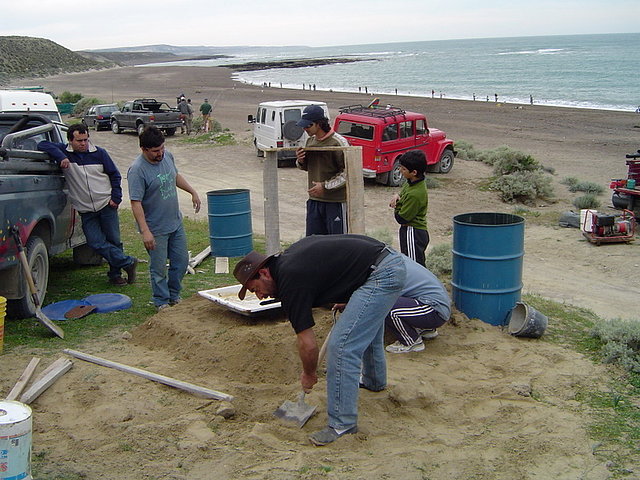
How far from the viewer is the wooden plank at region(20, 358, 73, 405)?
472 centimetres

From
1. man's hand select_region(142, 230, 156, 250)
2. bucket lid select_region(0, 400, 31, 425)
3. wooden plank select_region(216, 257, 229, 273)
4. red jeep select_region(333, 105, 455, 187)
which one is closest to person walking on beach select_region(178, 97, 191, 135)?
red jeep select_region(333, 105, 455, 187)

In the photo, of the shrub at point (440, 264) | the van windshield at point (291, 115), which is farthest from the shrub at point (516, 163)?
the shrub at point (440, 264)

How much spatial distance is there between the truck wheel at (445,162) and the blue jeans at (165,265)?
12688 millimetres

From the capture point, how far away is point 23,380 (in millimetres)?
4957

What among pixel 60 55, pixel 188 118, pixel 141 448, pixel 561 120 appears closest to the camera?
pixel 141 448

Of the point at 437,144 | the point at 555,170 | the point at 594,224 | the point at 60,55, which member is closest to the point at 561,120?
the point at 555,170

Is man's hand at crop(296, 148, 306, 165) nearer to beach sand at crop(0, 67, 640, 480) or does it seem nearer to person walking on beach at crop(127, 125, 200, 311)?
person walking on beach at crop(127, 125, 200, 311)

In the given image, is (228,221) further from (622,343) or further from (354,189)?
(622,343)

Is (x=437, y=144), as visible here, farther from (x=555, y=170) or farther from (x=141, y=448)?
(x=141, y=448)

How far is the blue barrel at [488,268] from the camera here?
6.36 m

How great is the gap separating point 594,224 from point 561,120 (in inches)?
917

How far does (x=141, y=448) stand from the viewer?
4113mm

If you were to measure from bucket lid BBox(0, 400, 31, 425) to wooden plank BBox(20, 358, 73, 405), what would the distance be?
4.33 feet

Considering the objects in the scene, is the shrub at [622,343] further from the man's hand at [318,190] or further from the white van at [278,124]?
the white van at [278,124]
